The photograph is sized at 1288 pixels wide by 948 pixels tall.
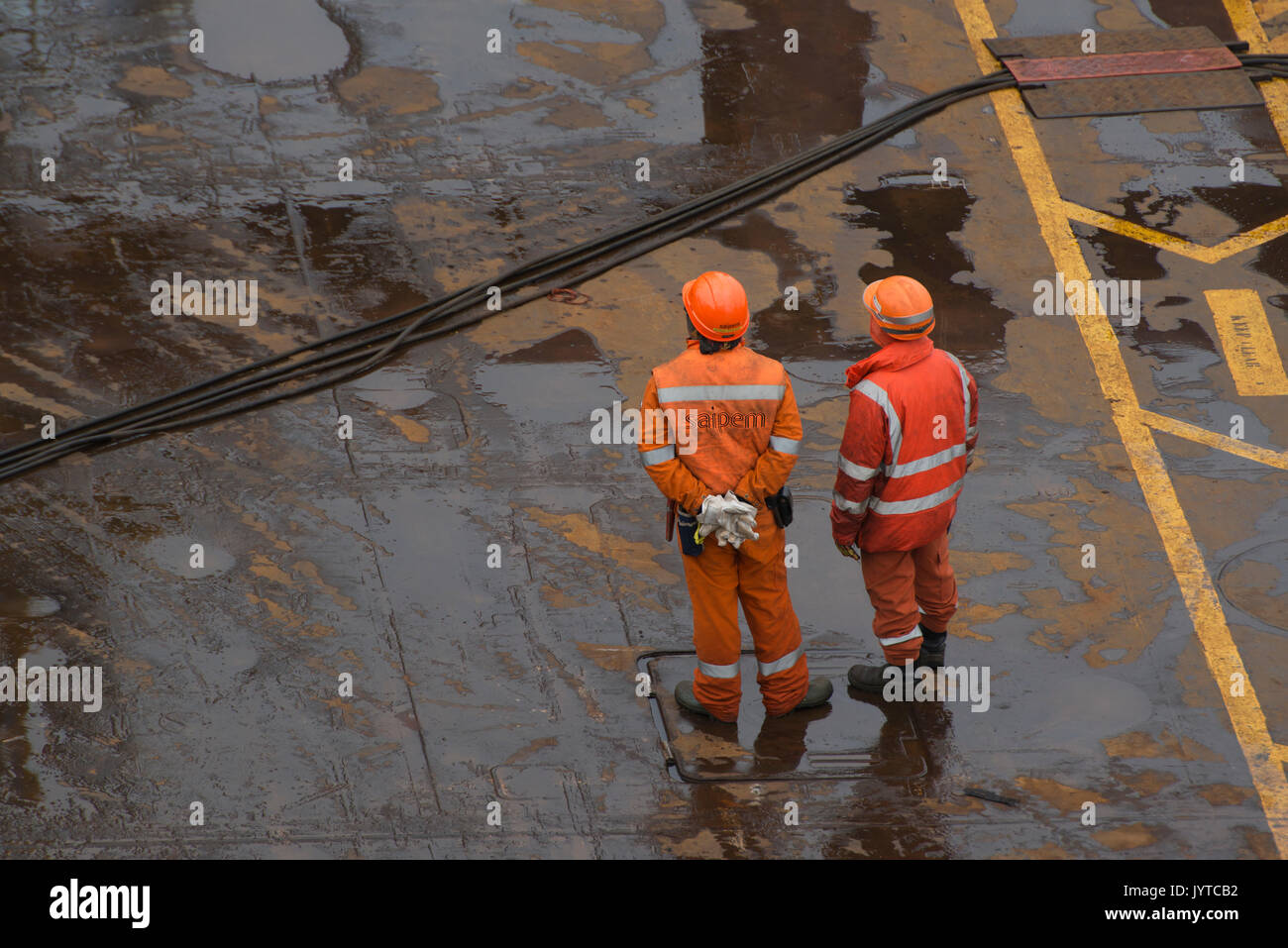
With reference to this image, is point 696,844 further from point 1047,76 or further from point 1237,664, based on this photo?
point 1047,76

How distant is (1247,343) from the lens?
7562 millimetres

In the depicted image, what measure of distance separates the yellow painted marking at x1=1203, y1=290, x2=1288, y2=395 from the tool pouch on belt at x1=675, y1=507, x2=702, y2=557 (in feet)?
12.2

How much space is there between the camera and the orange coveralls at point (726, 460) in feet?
16.9

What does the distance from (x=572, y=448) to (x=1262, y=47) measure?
6.63m

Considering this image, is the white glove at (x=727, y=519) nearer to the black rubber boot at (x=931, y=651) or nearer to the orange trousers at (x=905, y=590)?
the orange trousers at (x=905, y=590)

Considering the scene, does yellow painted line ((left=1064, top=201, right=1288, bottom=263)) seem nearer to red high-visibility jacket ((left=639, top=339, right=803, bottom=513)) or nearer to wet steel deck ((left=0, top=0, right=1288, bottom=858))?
wet steel deck ((left=0, top=0, right=1288, bottom=858))

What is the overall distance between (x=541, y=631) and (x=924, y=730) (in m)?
1.72

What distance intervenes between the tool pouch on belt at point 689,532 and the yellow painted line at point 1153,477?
94.7 inches

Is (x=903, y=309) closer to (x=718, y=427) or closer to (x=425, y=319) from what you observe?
(x=718, y=427)

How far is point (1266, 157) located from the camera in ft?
29.4

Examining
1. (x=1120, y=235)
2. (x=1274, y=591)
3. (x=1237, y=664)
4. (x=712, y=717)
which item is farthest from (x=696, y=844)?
(x=1120, y=235)

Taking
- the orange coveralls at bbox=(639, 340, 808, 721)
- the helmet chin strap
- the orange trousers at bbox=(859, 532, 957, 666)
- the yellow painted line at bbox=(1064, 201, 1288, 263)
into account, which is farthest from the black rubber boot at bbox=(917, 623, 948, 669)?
the yellow painted line at bbox=(1064, 201, 1288, 263)

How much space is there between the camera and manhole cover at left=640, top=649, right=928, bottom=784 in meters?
5.39

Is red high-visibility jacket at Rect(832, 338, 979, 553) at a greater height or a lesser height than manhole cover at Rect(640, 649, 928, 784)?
greater
